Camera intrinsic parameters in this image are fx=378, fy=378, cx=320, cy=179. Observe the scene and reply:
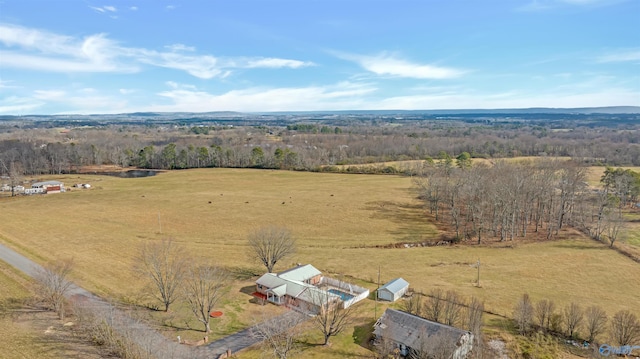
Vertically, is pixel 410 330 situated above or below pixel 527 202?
below

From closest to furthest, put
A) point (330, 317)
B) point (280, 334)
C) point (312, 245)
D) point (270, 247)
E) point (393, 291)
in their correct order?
point (280, 334), point (330, 317), point (393, 291), point (270, 247), point (312, 245)

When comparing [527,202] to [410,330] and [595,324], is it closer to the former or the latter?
[595,324]

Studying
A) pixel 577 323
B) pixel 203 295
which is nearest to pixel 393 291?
pixel 577 323

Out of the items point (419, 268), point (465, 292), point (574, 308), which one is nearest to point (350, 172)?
point (419, 268)

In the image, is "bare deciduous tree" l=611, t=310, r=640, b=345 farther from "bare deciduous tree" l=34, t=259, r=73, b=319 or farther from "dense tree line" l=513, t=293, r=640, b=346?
"bare deciduous tree" l=34, t=259, r=73, b=319

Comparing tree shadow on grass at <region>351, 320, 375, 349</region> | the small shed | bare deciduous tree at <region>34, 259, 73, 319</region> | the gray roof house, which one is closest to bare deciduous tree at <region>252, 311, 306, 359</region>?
tree shadow on grass at <region>351, 320, 375, 349</region>

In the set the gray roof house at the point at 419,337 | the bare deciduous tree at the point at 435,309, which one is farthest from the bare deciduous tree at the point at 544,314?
the gray roof house at the point at 419,337
